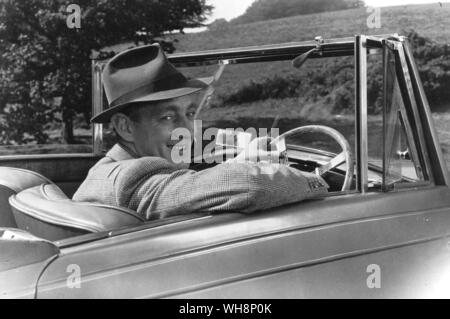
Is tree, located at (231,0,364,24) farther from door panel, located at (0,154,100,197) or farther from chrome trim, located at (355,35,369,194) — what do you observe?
chrome trim, located at (355,35,369,194)

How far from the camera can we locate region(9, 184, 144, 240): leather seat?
1964 mm

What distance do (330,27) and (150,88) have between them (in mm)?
12218

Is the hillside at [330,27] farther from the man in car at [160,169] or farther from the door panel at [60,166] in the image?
the man in car at [160,169]

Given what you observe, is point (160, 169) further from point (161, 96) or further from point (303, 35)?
point (303, 35)

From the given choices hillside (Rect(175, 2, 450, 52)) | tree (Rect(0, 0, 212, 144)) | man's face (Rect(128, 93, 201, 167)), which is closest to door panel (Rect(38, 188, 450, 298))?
man's face (Rect(128, 93, 201, 167))

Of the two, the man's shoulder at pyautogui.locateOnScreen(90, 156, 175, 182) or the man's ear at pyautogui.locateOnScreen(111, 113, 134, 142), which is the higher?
the man's ear at pyautogui.locateOnScreen(111, 113, 134, 142)

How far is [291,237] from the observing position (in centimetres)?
203

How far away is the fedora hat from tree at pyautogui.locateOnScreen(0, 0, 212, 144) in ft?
20.0

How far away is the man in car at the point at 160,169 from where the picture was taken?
202 centimetres

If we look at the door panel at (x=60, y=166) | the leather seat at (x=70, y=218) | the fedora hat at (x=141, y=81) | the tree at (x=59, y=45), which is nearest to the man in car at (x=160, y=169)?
the fedora hat at (x=141, y=81)

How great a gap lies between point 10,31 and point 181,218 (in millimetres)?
8164

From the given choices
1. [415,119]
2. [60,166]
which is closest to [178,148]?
[415,119]

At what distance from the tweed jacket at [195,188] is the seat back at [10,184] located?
0.55 m

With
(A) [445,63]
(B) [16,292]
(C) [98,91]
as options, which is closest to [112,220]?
(B) [16,292]
